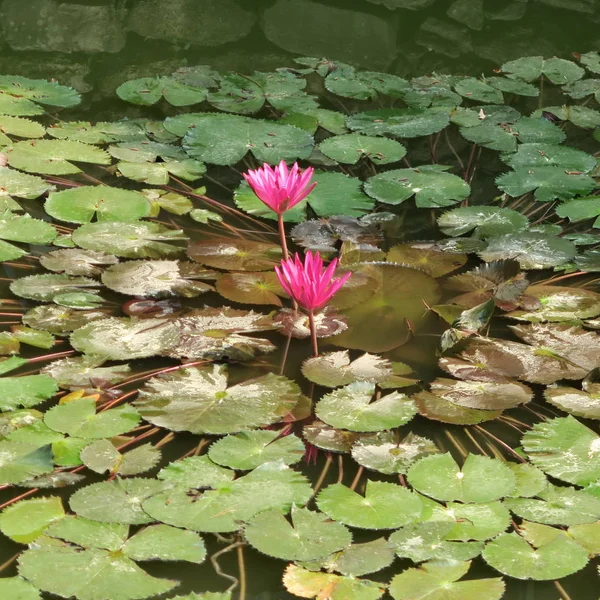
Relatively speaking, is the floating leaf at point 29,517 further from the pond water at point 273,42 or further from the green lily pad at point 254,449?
the pond water at point 273,42

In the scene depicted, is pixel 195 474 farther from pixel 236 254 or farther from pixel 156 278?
pixel 236 254

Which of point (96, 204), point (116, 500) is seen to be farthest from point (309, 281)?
point (96, 204)

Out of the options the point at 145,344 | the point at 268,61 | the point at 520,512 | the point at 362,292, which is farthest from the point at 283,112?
the point at 520,512

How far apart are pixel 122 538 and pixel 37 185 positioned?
1593 millimetres

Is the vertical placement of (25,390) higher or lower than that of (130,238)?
lower

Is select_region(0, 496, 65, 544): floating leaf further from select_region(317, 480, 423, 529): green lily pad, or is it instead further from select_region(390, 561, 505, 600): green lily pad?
select_region(390, 561, 505, 600): green lily pad

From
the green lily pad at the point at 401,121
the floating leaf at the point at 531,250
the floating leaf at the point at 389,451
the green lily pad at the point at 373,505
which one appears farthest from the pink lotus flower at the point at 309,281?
the green lily pad at the point at 401,121

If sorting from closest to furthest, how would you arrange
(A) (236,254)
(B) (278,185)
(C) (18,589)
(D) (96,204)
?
(C) (18,589), (B) (278,185), (A) (236,254), (D) (96,204)

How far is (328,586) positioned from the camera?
1496 mm

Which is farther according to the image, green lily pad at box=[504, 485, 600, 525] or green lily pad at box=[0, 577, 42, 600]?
green lily pad at box=[504, 485, 600, 525]

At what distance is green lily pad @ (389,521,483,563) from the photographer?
157 cm

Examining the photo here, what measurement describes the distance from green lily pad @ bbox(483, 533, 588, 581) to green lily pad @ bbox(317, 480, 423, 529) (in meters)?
0.16

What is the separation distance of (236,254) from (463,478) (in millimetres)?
1062

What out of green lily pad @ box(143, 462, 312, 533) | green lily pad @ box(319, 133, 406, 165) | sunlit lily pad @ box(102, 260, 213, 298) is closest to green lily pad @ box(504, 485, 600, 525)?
green lily pad @ box(143, 462, 312, 533)
